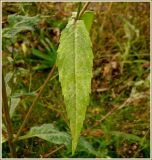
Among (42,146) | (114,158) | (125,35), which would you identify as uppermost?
(125,35)

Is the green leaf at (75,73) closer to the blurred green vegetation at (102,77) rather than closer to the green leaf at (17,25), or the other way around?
the green leaf at (17,25)

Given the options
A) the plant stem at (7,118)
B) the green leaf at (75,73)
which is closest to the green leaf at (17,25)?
the plant stem at (7,118)

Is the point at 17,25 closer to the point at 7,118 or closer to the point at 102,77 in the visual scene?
the point at 7,118

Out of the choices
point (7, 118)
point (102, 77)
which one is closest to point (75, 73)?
point (7, 118)

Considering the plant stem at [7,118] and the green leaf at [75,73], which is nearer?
the green leaf at [75,73]

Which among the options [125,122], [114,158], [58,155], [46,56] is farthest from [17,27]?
[46,56]

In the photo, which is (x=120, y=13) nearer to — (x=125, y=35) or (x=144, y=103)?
(x=125, y=35)
